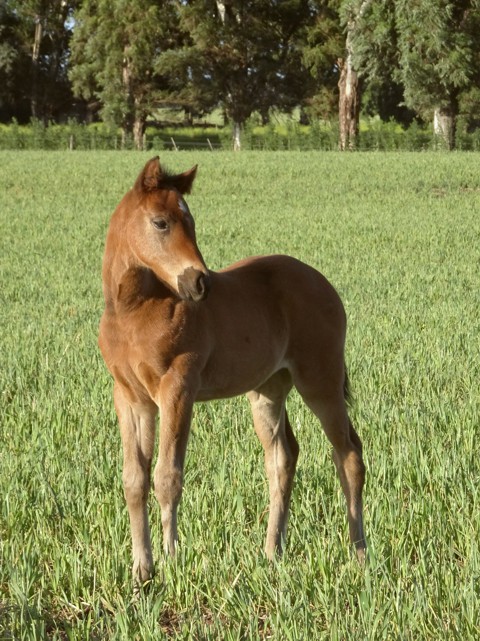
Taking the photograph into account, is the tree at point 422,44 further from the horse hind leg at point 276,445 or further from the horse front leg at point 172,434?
the horse front leg at point 172,434

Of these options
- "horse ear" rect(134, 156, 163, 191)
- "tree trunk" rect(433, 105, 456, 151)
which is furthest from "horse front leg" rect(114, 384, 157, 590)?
"tree trunk" rect(433, 105, 456, 151)

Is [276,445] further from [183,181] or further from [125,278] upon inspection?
[183,181]

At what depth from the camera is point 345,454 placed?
442 centimetres

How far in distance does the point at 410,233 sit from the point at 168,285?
59.9 feet

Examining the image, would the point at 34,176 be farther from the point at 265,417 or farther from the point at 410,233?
the point at 265,417

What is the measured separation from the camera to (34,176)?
3525 centimetres

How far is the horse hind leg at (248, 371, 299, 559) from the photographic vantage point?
4531 millimetres

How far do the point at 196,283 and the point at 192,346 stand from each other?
413mm

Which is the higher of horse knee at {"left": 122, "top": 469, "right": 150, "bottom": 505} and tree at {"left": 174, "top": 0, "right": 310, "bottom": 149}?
tree at {"left": 174, "top": 0, "right": 310, "bottom": 149}

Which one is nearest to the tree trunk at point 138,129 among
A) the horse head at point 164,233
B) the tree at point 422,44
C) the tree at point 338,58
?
the tree at point 338,58

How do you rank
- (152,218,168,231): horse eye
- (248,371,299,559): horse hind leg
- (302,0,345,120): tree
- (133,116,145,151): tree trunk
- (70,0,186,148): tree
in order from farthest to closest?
(133,116,145,151): tree trunk
(70,0,186,148): tree
(302,0,345,120): tree
(248,371,299,559): horse hind leg
(152,218,168,231): horse eye

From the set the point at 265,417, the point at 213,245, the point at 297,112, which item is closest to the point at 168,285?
the point at 265,417

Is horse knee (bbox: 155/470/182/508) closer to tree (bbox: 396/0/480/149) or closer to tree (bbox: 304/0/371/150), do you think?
tree (bbox: 396/0/480/149)

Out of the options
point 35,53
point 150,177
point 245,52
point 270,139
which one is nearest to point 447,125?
point 270,139
